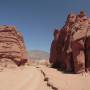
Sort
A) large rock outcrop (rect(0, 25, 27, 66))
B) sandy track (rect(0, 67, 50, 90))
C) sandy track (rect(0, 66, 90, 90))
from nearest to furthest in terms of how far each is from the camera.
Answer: sandy track (rect(0, 66, 90, 90))
sandy track (rect(0, 67, 50, 90))
large rock outcrop (rect(0, 25, 27, 66))

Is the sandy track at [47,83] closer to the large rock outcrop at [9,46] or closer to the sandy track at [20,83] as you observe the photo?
the sandy track at [20,83]

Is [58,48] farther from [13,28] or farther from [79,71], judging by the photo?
[79,71]

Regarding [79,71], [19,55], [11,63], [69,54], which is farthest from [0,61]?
[79,71]

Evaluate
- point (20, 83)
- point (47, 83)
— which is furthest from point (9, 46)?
point (47, 83)

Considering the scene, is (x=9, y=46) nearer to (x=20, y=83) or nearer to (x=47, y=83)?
(x=20, y=83)

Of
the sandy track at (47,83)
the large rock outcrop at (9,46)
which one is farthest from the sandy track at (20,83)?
the large rock outcrop at (9,46)

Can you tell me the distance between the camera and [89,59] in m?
33.2

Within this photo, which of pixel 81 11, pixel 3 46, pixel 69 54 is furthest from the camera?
pixel 81 11

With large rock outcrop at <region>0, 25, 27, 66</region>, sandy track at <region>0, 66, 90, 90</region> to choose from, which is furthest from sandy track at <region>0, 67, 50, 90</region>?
large rock outcrop at <region>0, 25, 27, 66</region>

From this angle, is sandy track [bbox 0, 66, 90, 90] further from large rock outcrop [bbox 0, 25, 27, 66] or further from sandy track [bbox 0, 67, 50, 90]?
large rock outcrop [bbox 0, 25, 27, 66]

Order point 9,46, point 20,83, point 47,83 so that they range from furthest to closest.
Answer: point 9,46, point 20,83, point 47,83

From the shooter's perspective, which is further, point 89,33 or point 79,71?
point 89,33

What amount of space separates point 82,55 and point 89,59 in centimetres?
133

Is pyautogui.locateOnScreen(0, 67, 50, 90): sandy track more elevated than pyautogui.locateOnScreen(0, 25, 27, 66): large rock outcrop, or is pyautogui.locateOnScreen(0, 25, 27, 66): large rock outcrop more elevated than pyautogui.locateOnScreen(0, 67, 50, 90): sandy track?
pyautogui.locateOnScreen(0, 25, 27, 66): large rock outcrop
